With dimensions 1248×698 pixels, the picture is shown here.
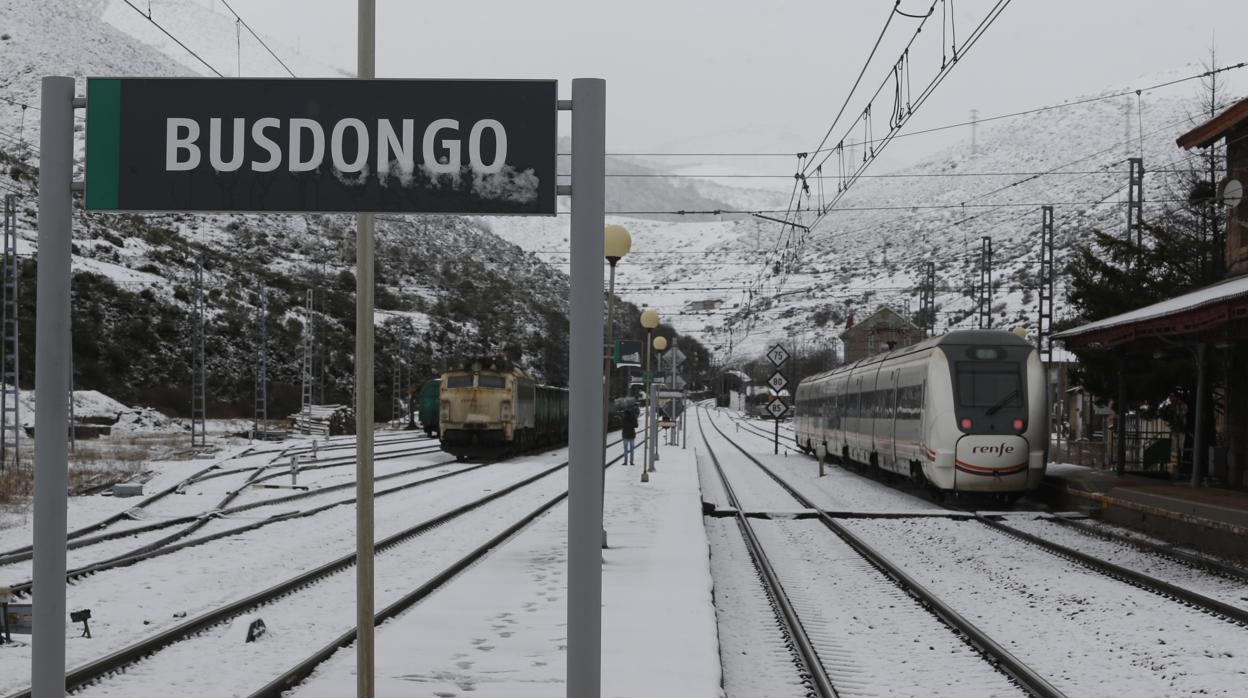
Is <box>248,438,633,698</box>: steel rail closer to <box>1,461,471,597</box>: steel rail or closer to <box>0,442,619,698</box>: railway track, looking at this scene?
<box>0,442,619,698</box>: railway track

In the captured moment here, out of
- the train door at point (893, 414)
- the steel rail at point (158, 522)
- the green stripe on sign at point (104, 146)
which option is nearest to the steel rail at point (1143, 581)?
the train door at point (893, 414)

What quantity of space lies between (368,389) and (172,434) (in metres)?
44.9

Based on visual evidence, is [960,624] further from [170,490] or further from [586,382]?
[170,490]

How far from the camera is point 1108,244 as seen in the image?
27172mm

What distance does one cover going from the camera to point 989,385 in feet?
66.9

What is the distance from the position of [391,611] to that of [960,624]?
4.72 meters

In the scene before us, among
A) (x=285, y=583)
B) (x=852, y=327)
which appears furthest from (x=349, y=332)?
(x=285, y=583)

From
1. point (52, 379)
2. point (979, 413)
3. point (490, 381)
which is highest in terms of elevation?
point (52, 379)

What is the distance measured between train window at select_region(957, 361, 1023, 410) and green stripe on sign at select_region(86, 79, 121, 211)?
57.2ft

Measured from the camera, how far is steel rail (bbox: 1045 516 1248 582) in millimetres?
12969

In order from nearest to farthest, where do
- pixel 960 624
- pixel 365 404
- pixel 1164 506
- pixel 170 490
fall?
pixel 365 404 → pixel 960 624 → pixel 1164 506 → pixel 170 490

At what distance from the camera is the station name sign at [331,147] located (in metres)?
4.75

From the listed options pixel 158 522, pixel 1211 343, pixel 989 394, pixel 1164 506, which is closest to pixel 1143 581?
pixel 1164 506

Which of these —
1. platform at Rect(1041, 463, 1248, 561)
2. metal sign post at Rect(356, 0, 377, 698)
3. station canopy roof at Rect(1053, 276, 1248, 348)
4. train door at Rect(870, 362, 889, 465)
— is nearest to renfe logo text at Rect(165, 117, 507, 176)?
metal sign post at Rect(356, 0, 377, 698)
